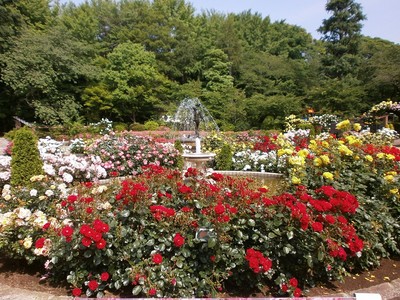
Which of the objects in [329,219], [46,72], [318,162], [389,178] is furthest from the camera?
[46,72]

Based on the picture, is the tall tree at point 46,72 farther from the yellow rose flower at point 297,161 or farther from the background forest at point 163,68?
the yellow rose flower at point 297,161

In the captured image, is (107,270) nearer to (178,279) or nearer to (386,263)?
(178,279)

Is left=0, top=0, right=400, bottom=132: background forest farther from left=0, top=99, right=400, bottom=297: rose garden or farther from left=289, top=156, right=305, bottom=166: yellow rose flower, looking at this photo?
left=0, top=99, right=400, bottom=297: rose garden

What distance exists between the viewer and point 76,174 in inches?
212

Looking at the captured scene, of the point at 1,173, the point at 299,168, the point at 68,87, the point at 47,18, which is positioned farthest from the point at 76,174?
the point at 47,18

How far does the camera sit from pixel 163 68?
23.4 m

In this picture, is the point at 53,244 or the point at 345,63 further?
the point at 345,63

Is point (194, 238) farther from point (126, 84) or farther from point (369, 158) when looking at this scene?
point (126, 84)

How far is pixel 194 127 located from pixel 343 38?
15.7 meters

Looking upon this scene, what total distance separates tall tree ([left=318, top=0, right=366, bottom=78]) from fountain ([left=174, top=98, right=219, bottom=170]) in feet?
34.2

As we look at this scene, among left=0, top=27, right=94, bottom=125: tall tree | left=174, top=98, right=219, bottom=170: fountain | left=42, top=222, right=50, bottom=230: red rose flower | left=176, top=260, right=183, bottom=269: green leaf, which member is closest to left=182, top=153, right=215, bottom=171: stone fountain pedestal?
left=174, top=98, right=219, bottom=170: fountain

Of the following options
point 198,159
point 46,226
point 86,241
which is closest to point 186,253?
point 86,241

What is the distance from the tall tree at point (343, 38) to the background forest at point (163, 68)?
0.07 meters

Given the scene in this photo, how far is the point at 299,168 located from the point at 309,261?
133 centimetres
